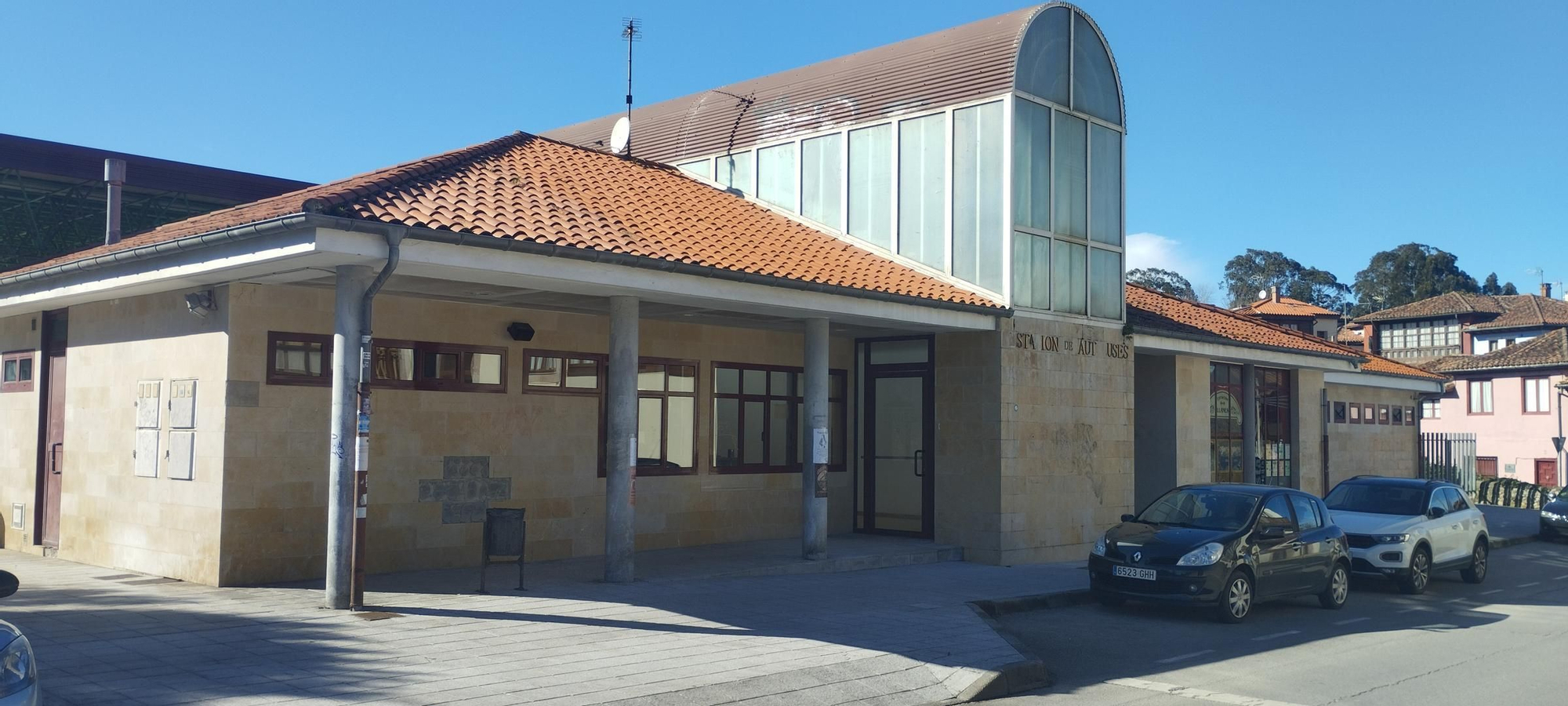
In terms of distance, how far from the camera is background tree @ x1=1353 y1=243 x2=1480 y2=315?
282ft

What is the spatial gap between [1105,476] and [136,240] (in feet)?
44.7

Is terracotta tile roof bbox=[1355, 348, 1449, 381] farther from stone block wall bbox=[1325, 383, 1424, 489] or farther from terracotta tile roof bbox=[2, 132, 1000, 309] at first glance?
terracotta tile roof bbox=[2, 132, 1000, 309]

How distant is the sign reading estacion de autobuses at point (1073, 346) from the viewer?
54.6 ft

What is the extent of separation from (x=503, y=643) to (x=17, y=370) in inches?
427

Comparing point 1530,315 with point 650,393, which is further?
point 1530,315

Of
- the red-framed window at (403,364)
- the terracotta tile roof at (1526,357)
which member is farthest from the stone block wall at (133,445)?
the terracotta tile roof at (1526,357)

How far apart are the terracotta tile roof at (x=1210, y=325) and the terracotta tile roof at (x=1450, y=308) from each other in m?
34.1

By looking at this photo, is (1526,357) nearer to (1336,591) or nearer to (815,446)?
(1336,591)

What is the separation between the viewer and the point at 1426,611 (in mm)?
13586

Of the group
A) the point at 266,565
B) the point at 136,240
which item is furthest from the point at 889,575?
the point at 136,240

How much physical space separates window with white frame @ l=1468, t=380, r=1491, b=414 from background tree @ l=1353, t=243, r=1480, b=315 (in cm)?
4193

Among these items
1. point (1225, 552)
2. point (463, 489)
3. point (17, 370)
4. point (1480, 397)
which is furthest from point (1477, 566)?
point (1480, 397)

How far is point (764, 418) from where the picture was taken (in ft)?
56.5

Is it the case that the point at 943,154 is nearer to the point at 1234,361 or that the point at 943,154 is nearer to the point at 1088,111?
the point at 1088,111
